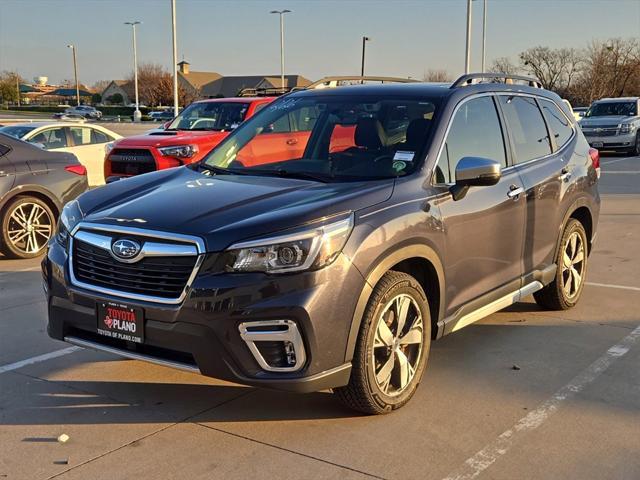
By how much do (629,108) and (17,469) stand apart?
2414 cm

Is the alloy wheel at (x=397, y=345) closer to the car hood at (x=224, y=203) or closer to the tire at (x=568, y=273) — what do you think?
the car hood at (x=224, y=203)

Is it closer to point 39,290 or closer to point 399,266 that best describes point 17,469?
point 399,266

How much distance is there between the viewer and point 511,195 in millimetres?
5152

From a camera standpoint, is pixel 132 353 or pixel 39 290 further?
pixel 39 290

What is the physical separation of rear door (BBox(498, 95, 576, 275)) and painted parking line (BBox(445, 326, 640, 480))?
2.62 ft

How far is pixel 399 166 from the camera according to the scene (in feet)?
15.0

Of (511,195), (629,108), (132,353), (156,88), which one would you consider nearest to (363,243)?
(132,353)

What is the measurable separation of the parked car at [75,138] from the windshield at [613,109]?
16.6 meters

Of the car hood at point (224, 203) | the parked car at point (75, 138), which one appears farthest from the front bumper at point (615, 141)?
the car hood at point (224, 203)

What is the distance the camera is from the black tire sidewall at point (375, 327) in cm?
395

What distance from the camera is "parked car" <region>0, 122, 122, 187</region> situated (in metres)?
12.4

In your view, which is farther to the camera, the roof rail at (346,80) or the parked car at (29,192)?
the parked car at (29,192)

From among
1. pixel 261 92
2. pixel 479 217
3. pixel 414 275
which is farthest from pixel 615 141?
pixel 414 275

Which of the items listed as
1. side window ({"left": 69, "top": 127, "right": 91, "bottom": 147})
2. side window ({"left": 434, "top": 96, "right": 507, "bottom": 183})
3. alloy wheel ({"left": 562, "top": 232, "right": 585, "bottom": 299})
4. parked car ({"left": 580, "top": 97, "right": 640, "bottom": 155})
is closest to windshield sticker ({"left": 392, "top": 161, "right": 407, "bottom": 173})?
side window ({"left": 434, "top": 96, "right": 507, "bottom": 183})
